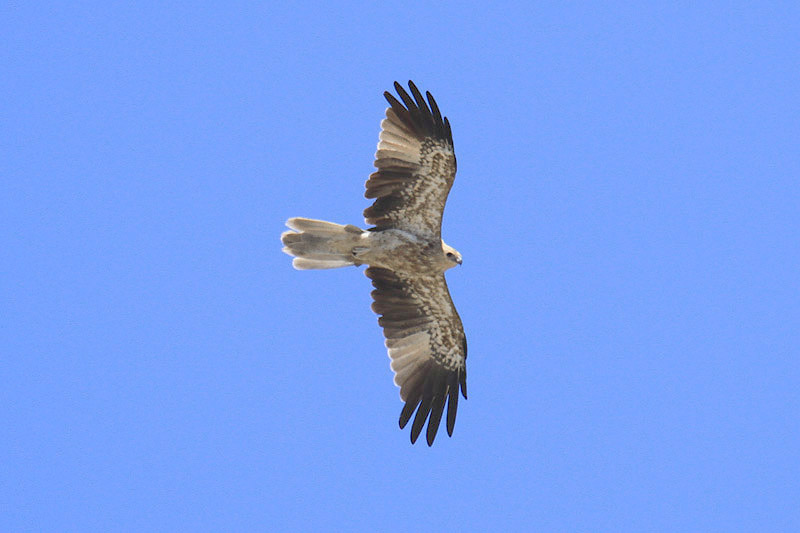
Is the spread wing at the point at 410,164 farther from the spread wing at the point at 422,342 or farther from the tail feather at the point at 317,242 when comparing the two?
the spread wing at the point at 422,342

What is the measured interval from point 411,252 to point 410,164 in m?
1.06

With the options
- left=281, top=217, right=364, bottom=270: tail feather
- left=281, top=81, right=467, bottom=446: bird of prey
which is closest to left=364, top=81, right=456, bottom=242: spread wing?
left=281, top=81, right=467, bottom=446: bird of prey

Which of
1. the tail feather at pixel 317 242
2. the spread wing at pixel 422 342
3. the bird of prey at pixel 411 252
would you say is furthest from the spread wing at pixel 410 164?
the spread wing at pixel 422 342

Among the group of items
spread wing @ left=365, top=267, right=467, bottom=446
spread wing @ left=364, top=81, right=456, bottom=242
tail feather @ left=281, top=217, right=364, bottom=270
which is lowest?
spread wing @ left=365, top=267, right=467, bottom=446

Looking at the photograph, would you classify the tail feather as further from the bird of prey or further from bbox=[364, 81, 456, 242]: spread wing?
bbox=[364, 81, 456, 242]: spread wing

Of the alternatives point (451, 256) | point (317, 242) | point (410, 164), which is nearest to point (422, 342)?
point (451, 256)

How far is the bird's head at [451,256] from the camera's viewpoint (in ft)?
38.9

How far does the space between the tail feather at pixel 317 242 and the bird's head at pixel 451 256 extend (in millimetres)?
1018

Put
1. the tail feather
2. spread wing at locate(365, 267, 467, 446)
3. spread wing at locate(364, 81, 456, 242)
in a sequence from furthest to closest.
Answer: spread wing at locate(365, 267, 467, 446) → the tail feather → spread wing at locate(364, 81, 456, 242)

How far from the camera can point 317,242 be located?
11.7 m

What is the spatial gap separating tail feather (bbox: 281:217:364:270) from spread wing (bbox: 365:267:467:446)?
26.4 inches

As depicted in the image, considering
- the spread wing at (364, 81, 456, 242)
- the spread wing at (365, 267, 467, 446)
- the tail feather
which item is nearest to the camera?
the spread wing at (364, 81, 456, 242)

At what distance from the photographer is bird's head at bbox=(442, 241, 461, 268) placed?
11.8 meters

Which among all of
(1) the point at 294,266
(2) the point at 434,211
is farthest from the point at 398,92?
(1) the point at 294,266
